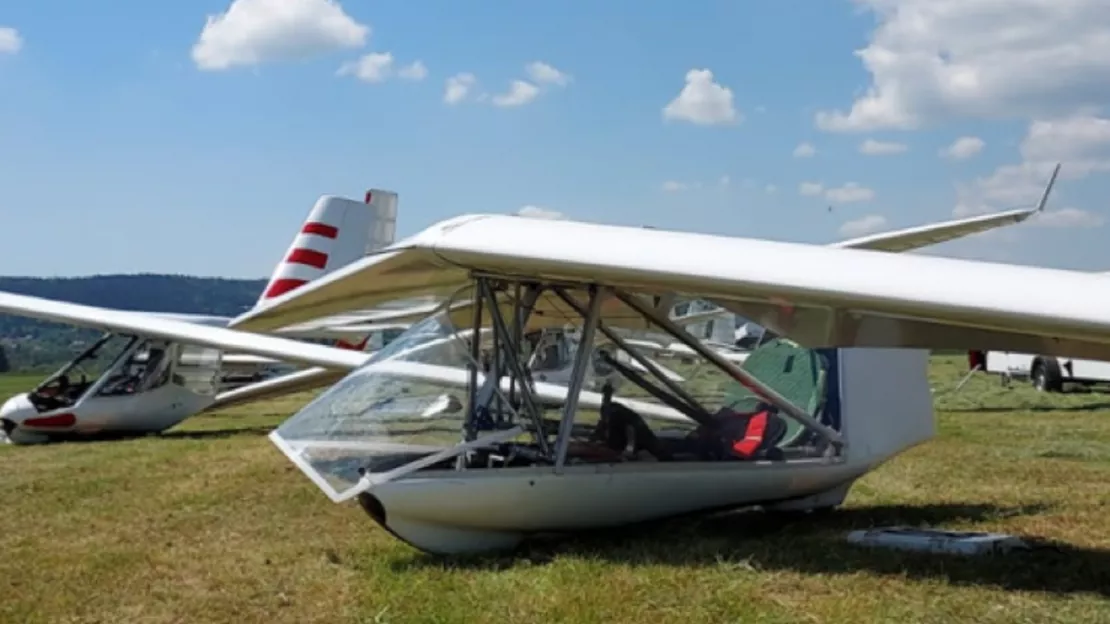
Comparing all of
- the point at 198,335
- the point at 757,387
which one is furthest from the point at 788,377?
the point at 198,335

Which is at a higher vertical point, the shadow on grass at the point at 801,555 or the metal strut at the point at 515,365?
the metal strut at the point at 515,365

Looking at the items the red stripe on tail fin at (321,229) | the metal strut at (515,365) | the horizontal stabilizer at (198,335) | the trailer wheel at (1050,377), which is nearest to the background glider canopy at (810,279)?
the metal strut at (515,365)

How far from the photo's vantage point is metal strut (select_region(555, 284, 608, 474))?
6.24m

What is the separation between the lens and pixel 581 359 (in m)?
6.42

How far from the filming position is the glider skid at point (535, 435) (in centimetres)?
598

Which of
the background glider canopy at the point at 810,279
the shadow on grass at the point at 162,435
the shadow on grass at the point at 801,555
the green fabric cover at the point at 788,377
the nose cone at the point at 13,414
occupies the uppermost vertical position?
the background glider canopy at the point at 810,279

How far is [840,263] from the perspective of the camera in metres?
4.82

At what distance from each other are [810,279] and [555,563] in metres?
2.04

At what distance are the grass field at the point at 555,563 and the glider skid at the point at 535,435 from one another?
0.78 ft

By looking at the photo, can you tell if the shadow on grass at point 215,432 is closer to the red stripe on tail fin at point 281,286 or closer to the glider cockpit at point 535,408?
the red stripe on tail fin at point 281,286

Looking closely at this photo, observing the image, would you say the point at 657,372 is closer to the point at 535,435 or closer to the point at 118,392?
the point at 535,435

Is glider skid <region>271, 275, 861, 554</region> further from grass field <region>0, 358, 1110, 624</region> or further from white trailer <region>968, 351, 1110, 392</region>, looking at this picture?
white trailer <region>968, 351, 1110, 392</region>

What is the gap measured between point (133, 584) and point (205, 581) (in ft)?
1.17

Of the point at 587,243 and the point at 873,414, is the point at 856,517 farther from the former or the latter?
the point at 587,243
